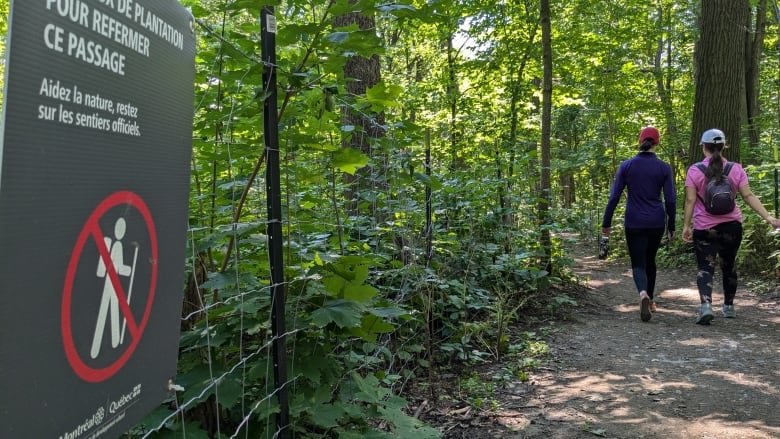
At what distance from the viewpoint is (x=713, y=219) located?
6.02 meters

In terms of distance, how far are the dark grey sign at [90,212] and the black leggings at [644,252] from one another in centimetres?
602

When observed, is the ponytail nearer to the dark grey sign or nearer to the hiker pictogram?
the dark grey sign

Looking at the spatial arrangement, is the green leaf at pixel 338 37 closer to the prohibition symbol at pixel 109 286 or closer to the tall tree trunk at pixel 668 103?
the prohibition symbol at pixel 109 286

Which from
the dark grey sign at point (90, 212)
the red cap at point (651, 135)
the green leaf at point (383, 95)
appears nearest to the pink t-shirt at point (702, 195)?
the red cap at point (651, 135)

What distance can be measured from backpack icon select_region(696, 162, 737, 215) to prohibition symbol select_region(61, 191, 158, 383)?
600cm

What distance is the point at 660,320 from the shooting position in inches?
254

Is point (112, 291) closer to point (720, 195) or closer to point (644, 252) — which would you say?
point (720, 195)

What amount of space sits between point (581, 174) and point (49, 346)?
84.4ft

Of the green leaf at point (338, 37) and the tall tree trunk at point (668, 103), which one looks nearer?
the green leaf at point (338, 37)

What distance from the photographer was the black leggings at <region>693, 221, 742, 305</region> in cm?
595

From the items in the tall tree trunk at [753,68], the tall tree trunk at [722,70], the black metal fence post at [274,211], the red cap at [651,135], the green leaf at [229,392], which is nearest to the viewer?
the green leaf at [229,392]

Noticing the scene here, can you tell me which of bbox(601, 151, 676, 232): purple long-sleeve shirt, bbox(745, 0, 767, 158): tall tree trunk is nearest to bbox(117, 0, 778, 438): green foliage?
bbox(601, 151, 676, 232): purple long-sleeve shirt

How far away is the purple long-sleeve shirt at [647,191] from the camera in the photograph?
6340 millimetres

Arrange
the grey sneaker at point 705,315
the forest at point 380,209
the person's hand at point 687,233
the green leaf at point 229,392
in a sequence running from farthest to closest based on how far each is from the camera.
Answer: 1. the person's hand at point 687,233
2. the grey sneaker at point 705,315
3. the forest at point 380,209
4. the green leaf at point 229,392
